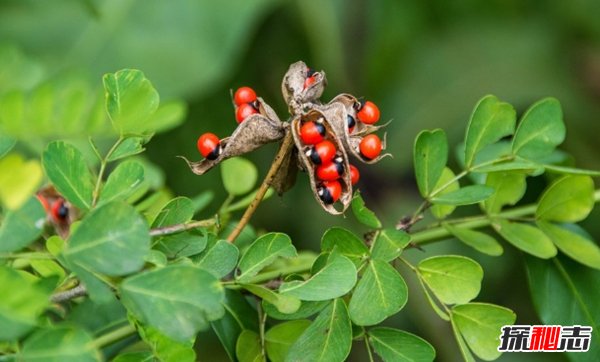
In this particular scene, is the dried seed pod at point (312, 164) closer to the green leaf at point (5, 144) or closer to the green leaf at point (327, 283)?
the green leaf at point (327, 283)

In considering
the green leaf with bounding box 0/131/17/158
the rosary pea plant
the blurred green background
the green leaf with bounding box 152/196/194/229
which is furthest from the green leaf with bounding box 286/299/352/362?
the blurred green background

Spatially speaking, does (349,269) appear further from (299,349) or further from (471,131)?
(471,131)

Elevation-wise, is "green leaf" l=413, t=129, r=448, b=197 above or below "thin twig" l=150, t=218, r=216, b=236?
below

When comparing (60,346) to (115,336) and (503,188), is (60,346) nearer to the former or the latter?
(115,336)

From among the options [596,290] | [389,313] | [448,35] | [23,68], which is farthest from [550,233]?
[448,35]

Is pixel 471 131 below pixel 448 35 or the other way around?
the other way around

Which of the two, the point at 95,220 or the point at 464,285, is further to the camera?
the point at 464,285

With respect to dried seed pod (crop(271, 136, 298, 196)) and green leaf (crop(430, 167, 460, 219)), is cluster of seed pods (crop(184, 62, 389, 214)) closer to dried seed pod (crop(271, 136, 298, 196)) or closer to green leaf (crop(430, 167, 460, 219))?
dried seed pod (crop(271, 136, 298, 196))

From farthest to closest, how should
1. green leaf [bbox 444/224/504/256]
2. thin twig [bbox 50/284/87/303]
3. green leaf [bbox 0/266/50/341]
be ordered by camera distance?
green leaf [bbox 444/224/504/256], thin twig [bbox 50/284/87/303], green leaf [bbox 0/266/50/341]
